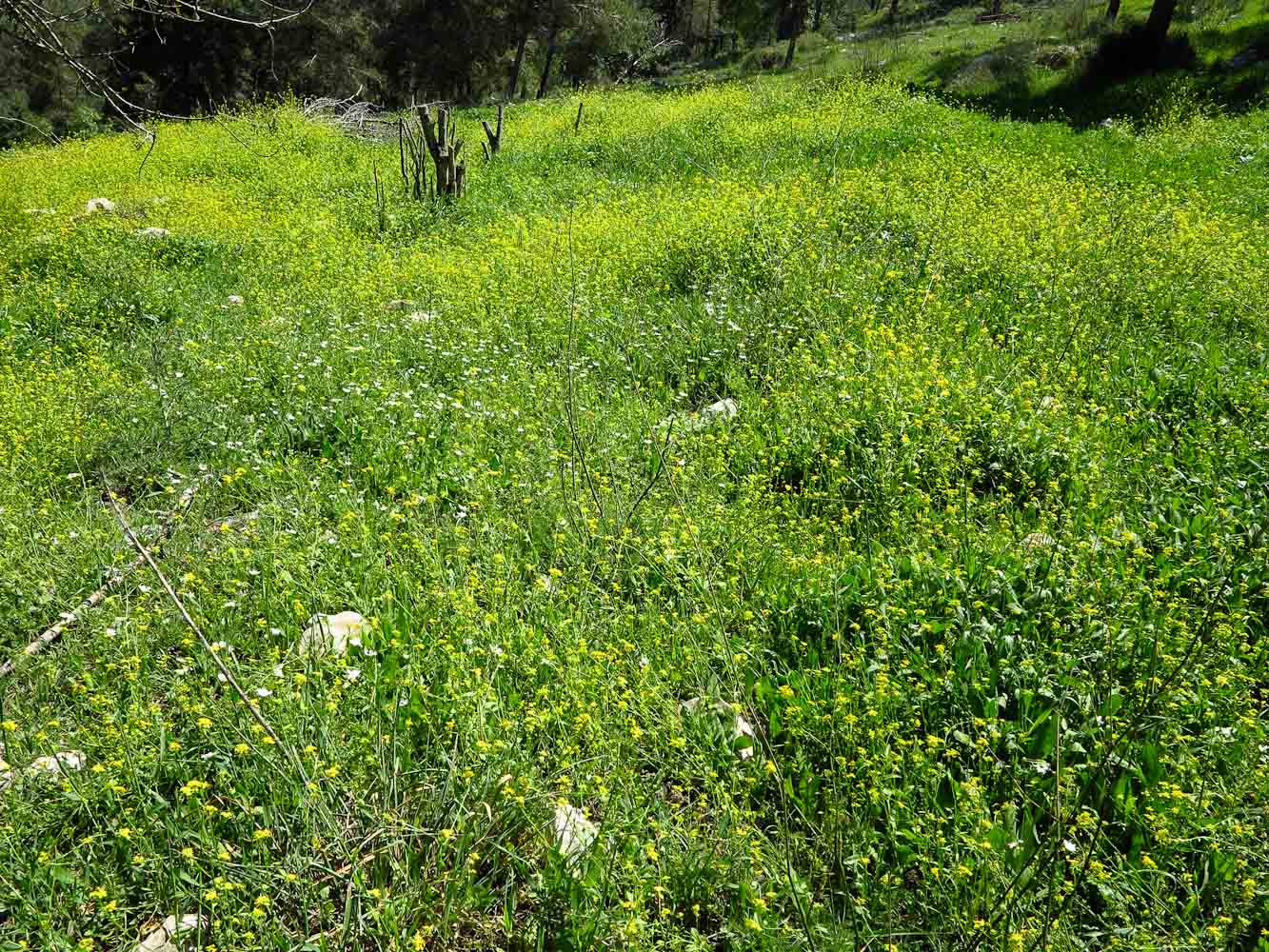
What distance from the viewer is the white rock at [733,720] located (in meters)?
3.17

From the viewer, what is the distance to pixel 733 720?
3.25m

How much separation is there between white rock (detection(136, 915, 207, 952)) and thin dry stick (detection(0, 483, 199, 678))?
5.66ft

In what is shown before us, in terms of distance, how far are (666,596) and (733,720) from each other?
90 cm

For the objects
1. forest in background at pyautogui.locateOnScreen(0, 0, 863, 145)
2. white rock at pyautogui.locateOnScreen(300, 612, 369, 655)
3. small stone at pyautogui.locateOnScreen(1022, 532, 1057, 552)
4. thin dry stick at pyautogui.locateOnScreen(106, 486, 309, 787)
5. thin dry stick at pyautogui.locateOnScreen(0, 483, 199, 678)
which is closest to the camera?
thin dry stick at pyautogui.locateOnScreen(106, 486, 309, 787)

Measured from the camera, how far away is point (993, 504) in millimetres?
4359

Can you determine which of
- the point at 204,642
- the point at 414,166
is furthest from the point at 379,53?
the point at 204,642

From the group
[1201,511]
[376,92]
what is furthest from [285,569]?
[376,92]

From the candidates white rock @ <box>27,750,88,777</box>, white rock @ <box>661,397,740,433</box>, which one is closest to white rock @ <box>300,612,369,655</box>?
white rock @ <box>27,750,88,777</box>

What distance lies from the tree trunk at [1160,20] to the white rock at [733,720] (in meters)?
17.9

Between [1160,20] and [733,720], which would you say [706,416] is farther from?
[1160,20]

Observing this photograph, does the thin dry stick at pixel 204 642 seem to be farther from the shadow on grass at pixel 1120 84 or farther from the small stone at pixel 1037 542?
the shadow on grass at pixel 1120 84

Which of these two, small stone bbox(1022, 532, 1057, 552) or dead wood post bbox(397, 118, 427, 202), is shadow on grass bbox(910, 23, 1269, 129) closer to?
dead wood post bbox(397, 118, 427, 202)

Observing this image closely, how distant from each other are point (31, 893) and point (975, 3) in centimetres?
5563

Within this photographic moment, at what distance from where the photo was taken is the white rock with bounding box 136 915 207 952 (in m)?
2.53
